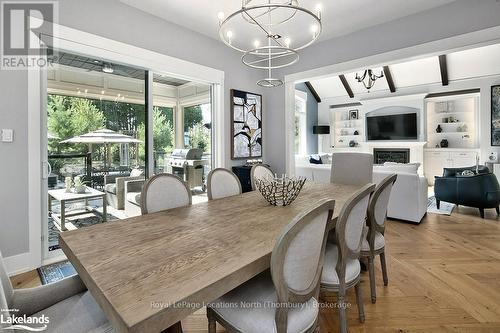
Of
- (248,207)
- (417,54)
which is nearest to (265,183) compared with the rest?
(248,207)

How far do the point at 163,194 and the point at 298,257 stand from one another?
1313 mm

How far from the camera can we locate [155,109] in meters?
3.50

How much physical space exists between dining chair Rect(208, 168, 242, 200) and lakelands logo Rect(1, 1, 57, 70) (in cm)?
200

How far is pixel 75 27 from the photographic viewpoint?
8.82 feet

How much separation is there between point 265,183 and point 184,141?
7.05 ft

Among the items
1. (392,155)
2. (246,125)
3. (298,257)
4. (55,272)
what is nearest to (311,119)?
(392,155)

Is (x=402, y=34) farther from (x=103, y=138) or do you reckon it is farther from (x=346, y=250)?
(x=103, y=138)

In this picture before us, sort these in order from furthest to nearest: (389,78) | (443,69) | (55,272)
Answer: (389,78) → (443,69) → (55,272)

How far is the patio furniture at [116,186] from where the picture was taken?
3.22 metres

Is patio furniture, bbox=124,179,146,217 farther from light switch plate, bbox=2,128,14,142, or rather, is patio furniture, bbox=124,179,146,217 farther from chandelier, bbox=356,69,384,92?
chandelier, bbox=356,69,384,92

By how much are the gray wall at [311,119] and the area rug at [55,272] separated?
24.6 feet

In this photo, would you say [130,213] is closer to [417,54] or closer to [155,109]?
[155,109]

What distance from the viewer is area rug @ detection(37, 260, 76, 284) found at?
7.77ft

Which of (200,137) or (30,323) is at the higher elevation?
(200,137)
